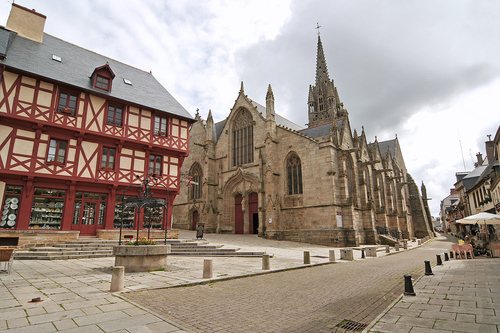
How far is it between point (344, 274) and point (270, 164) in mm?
16169

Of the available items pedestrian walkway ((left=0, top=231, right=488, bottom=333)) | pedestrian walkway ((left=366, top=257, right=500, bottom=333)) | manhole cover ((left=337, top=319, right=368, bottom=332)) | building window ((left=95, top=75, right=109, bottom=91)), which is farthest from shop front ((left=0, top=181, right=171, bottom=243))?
pedestrian walkway ((left=366, top=257, right=500, bottom=333))

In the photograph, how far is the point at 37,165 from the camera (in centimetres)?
1421

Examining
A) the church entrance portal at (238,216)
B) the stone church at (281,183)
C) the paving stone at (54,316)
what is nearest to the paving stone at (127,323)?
the paving stone at (54,316)

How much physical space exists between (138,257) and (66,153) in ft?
32.6

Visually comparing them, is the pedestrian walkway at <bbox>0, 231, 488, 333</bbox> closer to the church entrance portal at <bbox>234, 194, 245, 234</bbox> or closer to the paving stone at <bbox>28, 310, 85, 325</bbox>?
the paving stone at <bbox>28, 310, 85, 325</bbox>

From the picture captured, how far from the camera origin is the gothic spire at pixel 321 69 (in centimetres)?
4831

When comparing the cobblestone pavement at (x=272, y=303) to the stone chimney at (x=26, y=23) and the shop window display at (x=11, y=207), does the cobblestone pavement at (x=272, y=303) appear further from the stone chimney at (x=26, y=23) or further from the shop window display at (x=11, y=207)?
the stone chimney at (x=26, y=23)

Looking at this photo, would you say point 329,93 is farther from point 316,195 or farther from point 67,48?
point 67,48

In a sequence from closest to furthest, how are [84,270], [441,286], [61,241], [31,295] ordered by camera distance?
[31,295]
[441,286]
[84,270]
[61,241]

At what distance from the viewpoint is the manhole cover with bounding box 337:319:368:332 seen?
161 inches

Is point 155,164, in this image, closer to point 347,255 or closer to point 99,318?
point 347,255

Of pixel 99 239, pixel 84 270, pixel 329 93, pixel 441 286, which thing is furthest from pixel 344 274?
pixel 329 93

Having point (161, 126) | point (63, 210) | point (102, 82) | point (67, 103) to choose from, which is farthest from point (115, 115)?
point (63, 210)

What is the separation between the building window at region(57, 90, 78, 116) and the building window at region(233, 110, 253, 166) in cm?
1520
